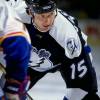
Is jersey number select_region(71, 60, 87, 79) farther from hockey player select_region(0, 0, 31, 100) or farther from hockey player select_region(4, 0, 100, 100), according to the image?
hockey player select_region(0, 0, 31, 100)

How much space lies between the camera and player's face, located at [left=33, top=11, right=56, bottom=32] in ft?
7.98

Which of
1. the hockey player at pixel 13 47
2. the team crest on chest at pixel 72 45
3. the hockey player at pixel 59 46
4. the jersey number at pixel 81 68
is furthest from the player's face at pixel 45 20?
the hockey player at pixel 13 47

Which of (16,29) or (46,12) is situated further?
(46,12)

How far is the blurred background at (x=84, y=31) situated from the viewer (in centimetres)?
349

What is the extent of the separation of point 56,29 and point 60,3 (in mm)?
3433

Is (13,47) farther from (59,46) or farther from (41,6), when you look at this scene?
(59,46)

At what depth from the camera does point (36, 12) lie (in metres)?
2.46

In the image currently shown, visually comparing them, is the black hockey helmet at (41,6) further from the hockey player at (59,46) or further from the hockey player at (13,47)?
the hockey player at (13,47)

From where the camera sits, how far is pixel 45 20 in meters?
2.43

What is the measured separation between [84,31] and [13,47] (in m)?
3.67

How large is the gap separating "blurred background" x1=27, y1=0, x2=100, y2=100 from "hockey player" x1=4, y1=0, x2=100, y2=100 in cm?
65

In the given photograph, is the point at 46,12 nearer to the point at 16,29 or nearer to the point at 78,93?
the point at 78,93

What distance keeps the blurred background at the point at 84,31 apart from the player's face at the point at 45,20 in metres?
0.93

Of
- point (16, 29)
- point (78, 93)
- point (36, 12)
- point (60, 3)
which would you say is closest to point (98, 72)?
point (78, 93)
